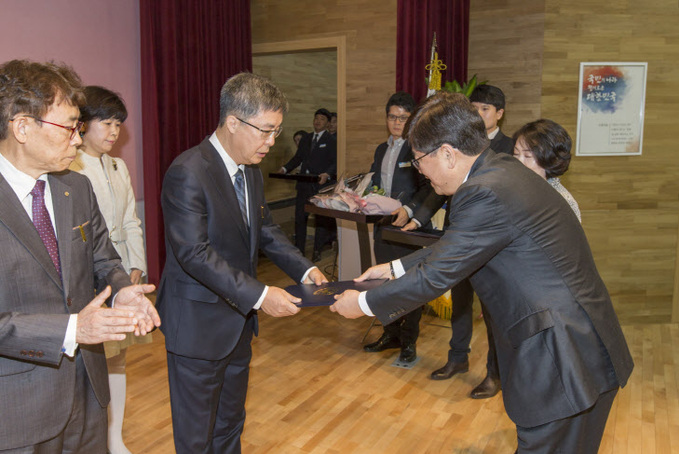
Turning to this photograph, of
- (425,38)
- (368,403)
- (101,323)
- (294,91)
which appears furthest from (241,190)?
(294,91)

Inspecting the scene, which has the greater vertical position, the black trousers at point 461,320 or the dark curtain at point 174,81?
the dark curtain at point 174,81

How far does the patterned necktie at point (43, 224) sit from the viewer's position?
1722 mm

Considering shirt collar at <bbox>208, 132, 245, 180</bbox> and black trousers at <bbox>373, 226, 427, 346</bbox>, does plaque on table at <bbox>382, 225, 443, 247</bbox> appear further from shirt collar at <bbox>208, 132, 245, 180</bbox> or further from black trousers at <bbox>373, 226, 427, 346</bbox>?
shirt collar at <bbox>208, 132, 245, 180</bbox>

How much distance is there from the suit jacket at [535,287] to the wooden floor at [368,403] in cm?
134

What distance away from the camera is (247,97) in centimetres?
222

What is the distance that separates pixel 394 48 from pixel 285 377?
361cm

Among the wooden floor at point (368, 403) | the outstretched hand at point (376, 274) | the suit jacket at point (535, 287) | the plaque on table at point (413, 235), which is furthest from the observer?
the plaque on table at point (413, 235)

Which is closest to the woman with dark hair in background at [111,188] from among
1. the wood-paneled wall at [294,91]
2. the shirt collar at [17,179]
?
the shirt collar at [17,179]

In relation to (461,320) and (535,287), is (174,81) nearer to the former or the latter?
(461,320)

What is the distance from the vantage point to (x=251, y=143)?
2248mm

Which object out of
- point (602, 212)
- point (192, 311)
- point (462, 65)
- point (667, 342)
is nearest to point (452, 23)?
point (462, 65)

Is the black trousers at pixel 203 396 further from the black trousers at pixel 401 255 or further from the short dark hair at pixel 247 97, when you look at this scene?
the black trousers at pixel 401 255

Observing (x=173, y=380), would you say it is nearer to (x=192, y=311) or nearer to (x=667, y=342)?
(x=192, y=311)

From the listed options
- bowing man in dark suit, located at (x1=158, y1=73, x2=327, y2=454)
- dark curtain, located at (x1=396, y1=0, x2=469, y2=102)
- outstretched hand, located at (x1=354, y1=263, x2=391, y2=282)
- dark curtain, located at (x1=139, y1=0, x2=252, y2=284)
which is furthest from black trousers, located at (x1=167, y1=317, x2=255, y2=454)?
dark curtain, located at (x1=396, y1=0, x2=469, y2=102)
